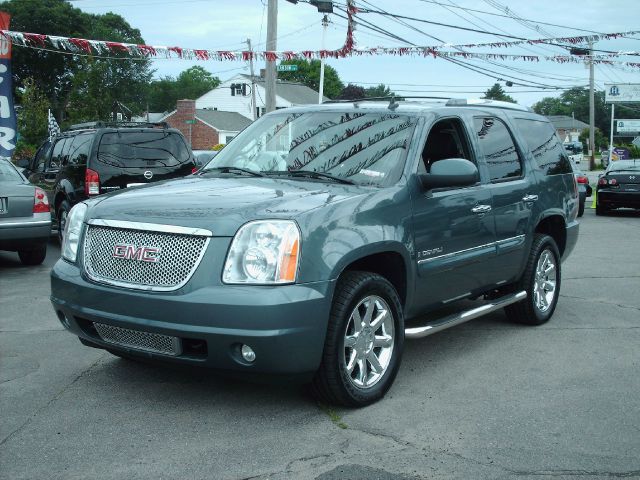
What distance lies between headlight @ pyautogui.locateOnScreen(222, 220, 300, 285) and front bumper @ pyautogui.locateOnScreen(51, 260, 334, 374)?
0.07 metres

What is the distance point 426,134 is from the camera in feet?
18.2

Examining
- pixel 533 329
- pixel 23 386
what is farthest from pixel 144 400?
pixel 533 329

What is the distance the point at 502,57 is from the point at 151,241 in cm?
2099

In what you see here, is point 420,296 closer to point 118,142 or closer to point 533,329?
point 533,329

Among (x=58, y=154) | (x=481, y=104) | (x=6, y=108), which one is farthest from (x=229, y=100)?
(x=481, y=104)

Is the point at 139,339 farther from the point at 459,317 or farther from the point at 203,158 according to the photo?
the point at 203,158

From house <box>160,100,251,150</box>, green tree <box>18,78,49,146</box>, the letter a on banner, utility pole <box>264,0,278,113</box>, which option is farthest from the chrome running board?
house <box>160,100,251,150</box>

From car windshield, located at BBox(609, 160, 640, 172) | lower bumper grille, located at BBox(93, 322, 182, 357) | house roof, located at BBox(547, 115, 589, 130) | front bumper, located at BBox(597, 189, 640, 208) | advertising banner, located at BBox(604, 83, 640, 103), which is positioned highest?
advertising banner, located at BBox(604, 83, 640, 103)

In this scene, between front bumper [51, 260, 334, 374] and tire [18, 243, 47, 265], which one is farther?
tire [18, 243, 47, 265]

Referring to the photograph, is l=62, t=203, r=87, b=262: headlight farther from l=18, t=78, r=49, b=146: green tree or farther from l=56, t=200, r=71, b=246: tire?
l=18, t=78, r=49, b=146: green tree

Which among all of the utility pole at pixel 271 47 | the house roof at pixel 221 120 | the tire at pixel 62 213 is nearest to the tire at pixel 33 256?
the tire at pixel 62 213

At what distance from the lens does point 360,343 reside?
472cm

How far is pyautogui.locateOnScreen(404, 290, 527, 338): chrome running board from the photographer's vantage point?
17.0ft

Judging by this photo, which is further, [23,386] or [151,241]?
[23,386]
